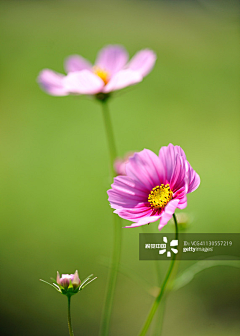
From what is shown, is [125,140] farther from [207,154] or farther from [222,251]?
[222,251]

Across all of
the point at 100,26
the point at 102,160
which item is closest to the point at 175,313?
the point at 102,160

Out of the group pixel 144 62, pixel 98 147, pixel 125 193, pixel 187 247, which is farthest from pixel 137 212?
pixel 98 147

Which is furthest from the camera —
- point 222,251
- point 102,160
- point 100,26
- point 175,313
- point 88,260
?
point 100,26

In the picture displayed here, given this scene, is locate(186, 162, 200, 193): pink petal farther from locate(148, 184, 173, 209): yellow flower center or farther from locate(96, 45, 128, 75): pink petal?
locate(96, 45, 128, 75): pink petal

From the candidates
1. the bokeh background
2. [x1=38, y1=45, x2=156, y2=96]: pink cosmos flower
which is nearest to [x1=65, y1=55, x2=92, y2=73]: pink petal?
[x1=38, y1=45, x2=156, y2=96]: pink cosmos flower

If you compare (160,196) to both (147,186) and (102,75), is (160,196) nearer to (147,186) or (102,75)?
(147,186)
